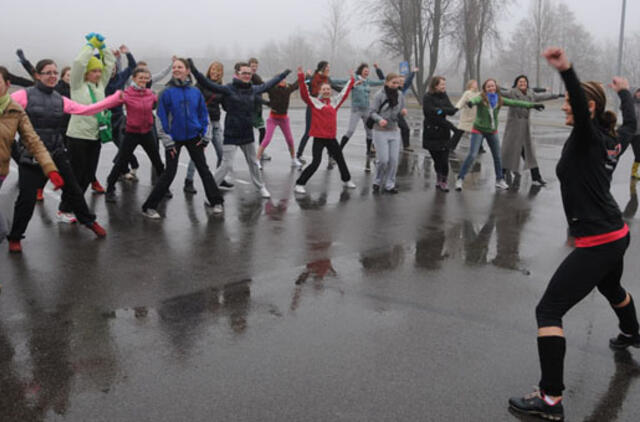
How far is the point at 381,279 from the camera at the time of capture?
17.8ft

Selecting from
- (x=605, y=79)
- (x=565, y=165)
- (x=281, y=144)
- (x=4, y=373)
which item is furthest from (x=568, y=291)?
(x=605, y=79)

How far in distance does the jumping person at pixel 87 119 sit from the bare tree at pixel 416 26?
107 feet

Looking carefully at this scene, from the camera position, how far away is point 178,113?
7.45m

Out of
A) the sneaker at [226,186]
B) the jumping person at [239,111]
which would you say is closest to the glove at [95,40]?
the jumping person at [239,111]

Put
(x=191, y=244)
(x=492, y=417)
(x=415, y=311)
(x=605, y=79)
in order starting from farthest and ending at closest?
(x=605, y=79) < (x=191, y=244) < (x=415, y=311) < (x=492, y=417)

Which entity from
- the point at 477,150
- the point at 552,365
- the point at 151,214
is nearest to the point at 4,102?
the point at 151,214

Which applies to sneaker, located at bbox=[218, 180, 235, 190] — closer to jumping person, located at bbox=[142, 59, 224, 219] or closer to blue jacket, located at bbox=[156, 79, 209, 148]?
jumping person, located at bbox=[142, 59, 224, 219]

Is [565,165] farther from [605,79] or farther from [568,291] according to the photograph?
[605,79]

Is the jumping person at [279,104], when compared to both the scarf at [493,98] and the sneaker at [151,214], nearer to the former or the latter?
the scarf at [493,98]

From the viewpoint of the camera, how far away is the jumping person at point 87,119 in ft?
23.4

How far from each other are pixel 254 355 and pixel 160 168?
16.0ft

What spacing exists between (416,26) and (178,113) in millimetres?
35487

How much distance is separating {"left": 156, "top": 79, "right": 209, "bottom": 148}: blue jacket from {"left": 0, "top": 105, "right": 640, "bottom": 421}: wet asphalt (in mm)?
988

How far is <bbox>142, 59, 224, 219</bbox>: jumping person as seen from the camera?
739 cm
